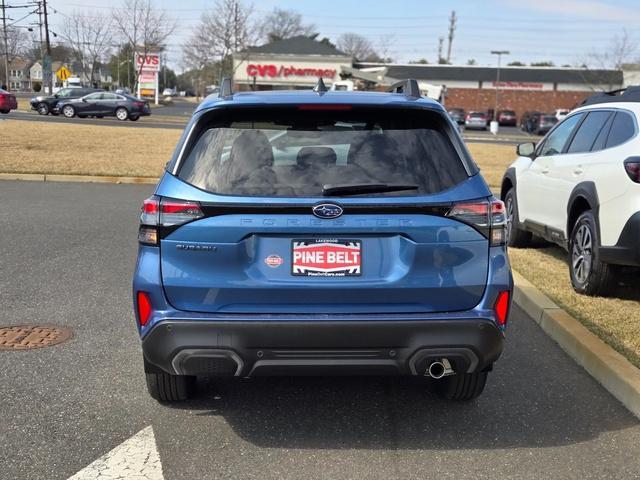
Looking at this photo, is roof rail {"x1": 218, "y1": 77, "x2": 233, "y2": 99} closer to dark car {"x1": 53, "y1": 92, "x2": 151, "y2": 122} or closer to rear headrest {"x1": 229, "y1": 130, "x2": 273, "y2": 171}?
rear headrest {"x1": 229, "y1": 130, "x2": 273, "y2": 171}

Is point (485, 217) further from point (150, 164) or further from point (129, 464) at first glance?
point (150, 164)

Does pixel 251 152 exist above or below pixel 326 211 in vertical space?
above

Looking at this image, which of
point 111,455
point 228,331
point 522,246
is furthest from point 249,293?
point 522,246

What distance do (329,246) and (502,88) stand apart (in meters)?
76.7

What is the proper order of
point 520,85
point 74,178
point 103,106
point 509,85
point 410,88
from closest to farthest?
point 410,88 → point 74,178 → point 103,106 → point 520,85 → point 509,85

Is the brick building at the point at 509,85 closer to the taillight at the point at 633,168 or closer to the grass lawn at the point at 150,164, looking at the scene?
the grass lawn at the point at 150,164

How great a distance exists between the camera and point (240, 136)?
352cm

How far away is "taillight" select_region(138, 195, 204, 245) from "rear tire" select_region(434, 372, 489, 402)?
5.92 ft

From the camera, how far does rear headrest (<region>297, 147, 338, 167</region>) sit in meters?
3.43

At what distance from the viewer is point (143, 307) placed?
3389 mm

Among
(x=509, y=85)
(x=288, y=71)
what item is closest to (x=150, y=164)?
(x=288, y=71)

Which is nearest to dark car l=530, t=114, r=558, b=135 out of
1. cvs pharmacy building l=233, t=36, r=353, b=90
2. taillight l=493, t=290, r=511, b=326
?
cvs pharmacy building l=233, t=36, r=353, b=90

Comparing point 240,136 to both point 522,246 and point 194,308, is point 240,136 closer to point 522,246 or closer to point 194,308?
point 194,308

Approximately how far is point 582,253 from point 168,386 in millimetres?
4167
